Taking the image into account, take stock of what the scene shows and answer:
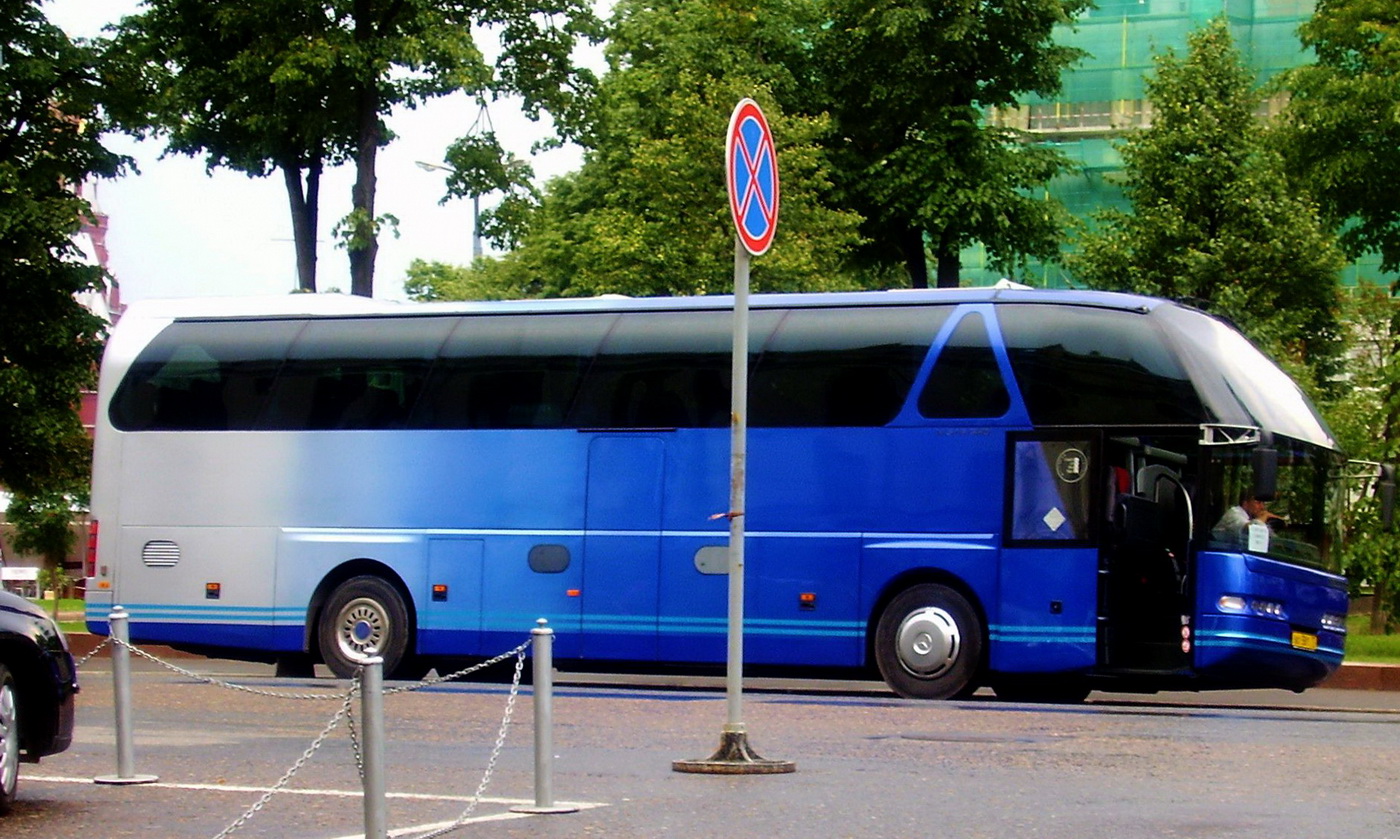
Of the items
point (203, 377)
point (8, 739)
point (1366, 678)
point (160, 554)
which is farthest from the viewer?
point (1366, 678)

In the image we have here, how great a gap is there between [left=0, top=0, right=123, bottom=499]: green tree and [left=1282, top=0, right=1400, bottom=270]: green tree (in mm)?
21796

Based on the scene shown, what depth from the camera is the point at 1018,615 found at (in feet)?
60.8

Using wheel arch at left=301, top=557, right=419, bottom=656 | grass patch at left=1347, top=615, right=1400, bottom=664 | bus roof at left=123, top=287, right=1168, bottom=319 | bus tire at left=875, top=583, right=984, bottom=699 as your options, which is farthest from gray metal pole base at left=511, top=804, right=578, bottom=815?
grass patch at left=1347, top=615, right=1400, bottom=664

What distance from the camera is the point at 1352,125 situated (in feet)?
136

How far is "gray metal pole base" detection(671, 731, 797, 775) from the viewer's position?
1164 cm

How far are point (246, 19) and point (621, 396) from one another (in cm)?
1650

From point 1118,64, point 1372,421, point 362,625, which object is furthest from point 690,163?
point 1118,64

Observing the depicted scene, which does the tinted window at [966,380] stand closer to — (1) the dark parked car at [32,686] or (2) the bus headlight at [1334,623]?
(2) the bus headlight at [1334,623]

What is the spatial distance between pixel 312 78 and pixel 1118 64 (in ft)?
111

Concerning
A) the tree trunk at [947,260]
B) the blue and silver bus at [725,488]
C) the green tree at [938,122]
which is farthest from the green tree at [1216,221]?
the blue and silver bus at [725,488]

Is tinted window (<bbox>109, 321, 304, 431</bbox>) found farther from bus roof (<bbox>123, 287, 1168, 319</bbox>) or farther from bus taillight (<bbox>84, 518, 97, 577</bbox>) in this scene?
bus taillight (<bbox>84, 518, 97, 577</bbox>)

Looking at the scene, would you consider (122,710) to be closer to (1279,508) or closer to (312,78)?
(1279,508)

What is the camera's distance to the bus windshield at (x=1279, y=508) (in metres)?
18.3

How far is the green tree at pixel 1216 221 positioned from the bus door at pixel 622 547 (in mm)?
18322
